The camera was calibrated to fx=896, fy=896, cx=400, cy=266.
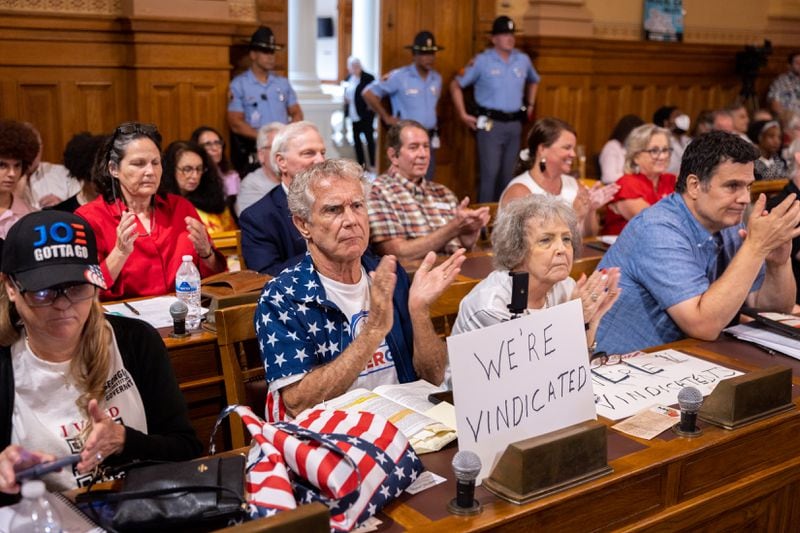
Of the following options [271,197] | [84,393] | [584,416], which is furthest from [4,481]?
[271,197]

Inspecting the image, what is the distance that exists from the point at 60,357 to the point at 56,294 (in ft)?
0.49

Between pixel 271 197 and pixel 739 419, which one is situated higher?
pixel 271 197

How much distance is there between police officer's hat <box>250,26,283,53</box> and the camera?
6266 mm

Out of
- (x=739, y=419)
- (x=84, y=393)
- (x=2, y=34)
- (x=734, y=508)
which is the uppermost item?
(x=2, y=34)

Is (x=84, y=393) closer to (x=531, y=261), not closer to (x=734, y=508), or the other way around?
(x=531, y=261)

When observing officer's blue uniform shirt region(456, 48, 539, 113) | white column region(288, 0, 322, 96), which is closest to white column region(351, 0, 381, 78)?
white column region(288, 0, 322, 96)

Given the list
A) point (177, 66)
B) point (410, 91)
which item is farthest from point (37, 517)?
point (410, 91)

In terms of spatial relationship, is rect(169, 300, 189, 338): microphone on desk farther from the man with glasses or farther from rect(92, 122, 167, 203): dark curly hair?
the man with glasses

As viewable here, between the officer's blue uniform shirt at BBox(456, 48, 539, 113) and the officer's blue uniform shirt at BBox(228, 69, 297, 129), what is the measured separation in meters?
1.86

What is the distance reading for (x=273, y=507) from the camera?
1472mm

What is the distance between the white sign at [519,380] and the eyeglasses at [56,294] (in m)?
0.69

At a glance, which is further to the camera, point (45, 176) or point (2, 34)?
point (2, 34)

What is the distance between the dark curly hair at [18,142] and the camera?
3.66 metres

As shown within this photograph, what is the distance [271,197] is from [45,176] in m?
2.14
